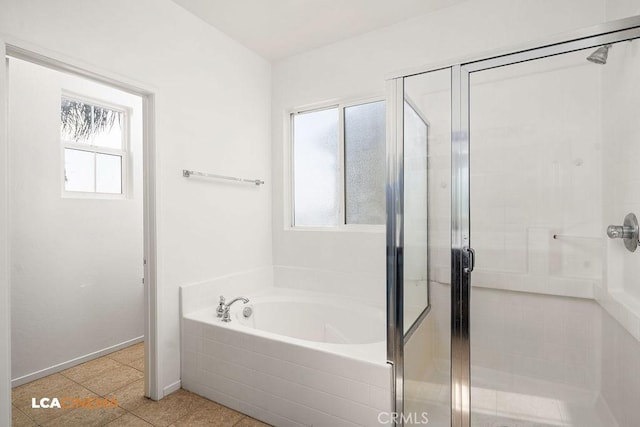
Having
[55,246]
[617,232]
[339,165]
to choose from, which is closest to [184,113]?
[339,165]

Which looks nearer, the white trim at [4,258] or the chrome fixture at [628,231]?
the chrome fixture at [628,231]

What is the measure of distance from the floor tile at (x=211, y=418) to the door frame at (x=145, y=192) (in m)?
0.33

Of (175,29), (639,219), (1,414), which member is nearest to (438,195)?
(639,219)

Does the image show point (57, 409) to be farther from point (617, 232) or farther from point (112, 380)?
point (617, 232)

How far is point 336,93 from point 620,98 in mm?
1915

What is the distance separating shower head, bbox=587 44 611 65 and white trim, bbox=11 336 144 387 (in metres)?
3.69

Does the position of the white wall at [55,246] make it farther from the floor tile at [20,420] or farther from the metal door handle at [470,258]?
the metal door handle at [470,258]

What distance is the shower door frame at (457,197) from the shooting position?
126 centimetres

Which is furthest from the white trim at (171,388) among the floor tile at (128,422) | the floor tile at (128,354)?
the floor tile at (128,354)

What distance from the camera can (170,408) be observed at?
6.63 feet

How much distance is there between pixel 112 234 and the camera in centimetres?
284

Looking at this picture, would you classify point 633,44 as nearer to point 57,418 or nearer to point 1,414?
point 1,414

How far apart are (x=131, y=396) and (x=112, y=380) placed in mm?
336

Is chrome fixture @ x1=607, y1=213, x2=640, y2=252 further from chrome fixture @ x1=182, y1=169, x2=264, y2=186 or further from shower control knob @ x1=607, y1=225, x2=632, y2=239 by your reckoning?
chrome fixture @ x1=182, y1=169, x2=264, y2=186
